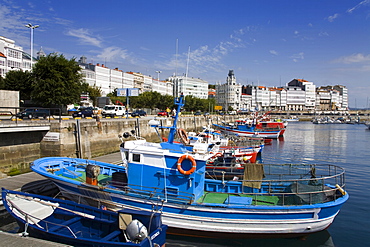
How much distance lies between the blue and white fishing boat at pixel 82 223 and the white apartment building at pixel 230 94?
13497cm

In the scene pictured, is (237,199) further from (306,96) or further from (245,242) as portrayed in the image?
(306,96)

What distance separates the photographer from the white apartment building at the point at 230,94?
145125 millimetres

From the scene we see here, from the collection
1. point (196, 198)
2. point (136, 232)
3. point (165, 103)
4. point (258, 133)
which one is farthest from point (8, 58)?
point (136, 232)

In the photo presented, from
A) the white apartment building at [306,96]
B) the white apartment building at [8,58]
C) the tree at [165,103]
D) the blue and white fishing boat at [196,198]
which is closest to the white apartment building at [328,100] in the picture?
the white apartment building at [306,96]

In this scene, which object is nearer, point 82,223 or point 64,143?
point 82,223

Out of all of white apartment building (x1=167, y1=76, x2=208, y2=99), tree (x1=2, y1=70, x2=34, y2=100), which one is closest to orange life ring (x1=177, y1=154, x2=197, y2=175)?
tree (x1=2, y1=70, x2=34, y2=100)

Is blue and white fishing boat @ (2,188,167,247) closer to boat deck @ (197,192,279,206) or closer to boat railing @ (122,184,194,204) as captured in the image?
boat railing @ (122,184,194,204)

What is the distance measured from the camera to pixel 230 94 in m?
145

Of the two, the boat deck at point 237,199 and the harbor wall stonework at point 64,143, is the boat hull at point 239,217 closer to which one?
the boat deck at point 237,199

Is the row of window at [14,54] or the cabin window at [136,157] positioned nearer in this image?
the cabin window at [136,157]

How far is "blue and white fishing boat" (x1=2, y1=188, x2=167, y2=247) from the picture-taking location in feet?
25.8

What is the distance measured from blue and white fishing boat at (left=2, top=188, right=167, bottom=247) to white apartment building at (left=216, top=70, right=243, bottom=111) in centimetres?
13497

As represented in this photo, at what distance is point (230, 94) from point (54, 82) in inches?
4731

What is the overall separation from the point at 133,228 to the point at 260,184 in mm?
6114
